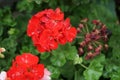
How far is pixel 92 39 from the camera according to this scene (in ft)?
6.22

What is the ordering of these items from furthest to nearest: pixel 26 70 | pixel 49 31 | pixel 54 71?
pixel 54 71, pixel 49 31, pixel 26 70

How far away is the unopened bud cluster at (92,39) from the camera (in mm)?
1877

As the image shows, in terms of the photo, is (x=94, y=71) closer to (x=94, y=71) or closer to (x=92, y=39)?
(x=94, y=71)

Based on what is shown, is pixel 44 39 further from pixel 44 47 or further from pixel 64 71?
pixel 64 71

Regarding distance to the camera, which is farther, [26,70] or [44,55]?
[44,55]

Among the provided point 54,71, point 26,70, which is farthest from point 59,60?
point 26,70

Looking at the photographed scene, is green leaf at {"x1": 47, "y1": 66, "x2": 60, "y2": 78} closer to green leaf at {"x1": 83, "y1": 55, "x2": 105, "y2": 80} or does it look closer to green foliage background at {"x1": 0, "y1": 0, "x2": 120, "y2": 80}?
green foliage background at {"x1": 0, "y1": 0, "x2": 120, "y2": 80}

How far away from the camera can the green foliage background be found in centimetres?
184

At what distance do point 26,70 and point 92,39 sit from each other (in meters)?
0.47

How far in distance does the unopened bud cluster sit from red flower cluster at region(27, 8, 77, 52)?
17cm

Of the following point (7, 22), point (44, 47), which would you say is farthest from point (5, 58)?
point (44, 47)

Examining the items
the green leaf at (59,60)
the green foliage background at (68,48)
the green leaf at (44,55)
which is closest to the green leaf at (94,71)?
the green foliage background at (68,48)

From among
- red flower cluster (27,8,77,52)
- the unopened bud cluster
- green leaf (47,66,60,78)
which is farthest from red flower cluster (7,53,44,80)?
the unopened bud cluster

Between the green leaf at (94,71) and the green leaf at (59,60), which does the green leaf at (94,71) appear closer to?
the green leaf at (94,71)
